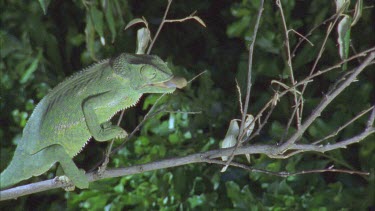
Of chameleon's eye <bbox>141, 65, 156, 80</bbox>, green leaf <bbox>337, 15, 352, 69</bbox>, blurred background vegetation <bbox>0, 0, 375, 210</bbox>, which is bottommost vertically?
blurred background vegetation <bbox>0, 0, 375, 210</bbox>

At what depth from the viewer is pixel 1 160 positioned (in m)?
1.90

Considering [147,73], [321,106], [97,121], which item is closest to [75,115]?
[97,121]

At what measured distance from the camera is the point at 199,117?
212cm

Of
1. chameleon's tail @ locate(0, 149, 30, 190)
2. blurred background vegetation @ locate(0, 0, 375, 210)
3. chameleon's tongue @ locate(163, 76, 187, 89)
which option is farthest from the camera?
blurred background vegetation @ locate(0, 0, 375, 210)

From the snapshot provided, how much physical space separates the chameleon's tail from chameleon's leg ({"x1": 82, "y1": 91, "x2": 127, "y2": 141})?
135 millimetres

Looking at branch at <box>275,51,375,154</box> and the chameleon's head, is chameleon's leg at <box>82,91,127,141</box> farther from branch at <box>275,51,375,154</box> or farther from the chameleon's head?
branch at <box>275,51,375,154</box>

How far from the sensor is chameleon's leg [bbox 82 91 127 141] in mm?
974

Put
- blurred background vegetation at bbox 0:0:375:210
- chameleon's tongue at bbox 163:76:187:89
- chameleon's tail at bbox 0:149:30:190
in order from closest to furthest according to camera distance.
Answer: chameleon's tongue at bbox 163:76:187:89 < chameleon's tail at bbox 0:149:30:190 < blurred background vegetation at bbox 0:0:375:210

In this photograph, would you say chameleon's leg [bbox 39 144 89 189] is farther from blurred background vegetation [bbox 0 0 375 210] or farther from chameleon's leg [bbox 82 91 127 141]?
blurred background vegetation [bbox 0 0 375 210]

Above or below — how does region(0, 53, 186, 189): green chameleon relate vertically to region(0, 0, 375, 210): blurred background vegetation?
above

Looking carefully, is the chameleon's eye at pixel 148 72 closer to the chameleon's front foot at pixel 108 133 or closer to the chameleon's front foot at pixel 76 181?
the chameleon's front foot at pixel 108 133

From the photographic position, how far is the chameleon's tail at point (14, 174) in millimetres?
1006

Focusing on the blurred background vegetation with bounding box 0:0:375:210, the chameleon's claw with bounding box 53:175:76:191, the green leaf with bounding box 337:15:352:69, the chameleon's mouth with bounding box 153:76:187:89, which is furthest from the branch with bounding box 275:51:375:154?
the blurred background vegetation with bounding box 0:0:375:210

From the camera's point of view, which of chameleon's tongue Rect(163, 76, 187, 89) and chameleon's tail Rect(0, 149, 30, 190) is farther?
chameleon's tail Rect(0, 149, 30, 190)
